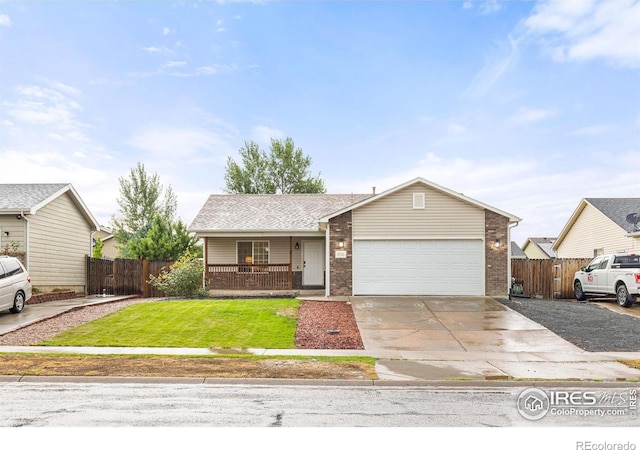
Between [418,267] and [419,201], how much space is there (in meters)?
2.64

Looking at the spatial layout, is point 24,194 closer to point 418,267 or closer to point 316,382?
point 418,267

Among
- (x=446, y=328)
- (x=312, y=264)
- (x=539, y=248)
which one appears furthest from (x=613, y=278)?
(x=539, y=248)

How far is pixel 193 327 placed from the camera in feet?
43.0

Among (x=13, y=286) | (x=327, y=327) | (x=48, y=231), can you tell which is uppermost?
(x=48, y=231)

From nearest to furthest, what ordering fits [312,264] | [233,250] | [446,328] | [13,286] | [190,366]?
A: [190,366], [446,328], [13,286], [312,264], [233,250]

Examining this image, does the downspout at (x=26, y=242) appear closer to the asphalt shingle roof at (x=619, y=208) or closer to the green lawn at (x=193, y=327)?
the green lawn at (x=193, y=327)

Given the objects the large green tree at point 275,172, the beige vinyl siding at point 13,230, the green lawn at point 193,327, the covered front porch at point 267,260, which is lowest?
the green lawn at point 193,327

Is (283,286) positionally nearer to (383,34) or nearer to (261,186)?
(383,34)

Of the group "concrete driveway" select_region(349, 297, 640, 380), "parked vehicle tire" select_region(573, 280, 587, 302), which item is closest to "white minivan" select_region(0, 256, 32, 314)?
"concrete driveway" select_region(349, 297, 640, 380)

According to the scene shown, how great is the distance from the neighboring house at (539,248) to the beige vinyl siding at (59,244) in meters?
37.0

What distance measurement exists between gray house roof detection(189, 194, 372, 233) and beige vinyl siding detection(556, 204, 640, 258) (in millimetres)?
13026

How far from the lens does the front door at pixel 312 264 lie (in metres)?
23.9

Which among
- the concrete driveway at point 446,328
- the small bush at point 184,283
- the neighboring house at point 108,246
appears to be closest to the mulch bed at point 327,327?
the concrete driveway at point 446,328

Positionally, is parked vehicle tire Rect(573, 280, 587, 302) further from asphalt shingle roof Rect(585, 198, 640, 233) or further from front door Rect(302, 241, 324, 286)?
front door Rect(302, 241, 324, 286)
